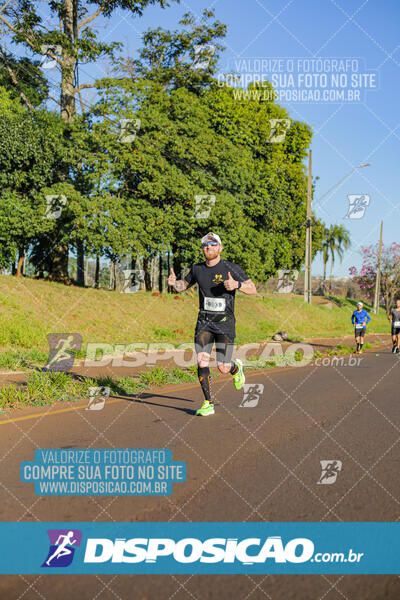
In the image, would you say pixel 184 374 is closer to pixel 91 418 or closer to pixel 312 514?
pixel 91 418

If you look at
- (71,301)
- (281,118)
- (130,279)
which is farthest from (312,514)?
(281,118)

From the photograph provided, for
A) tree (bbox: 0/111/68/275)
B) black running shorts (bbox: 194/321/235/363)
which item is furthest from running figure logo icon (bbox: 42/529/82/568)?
tree (bbox: 0/111/68/275)

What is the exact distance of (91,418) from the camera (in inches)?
280

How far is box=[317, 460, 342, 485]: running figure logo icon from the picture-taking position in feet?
15.4

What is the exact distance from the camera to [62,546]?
3.40 meters

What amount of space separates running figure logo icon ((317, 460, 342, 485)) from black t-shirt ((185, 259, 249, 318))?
2676 millimetres

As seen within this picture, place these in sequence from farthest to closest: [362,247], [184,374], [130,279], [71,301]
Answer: [362,247], [130,279], [71,301], [184,374]

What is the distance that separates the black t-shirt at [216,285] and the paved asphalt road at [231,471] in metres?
1.43

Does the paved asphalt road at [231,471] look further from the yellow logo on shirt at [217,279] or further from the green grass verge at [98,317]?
the green grass verge at [98,317]

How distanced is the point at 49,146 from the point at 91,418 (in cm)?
1866

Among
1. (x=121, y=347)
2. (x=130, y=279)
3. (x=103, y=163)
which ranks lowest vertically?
(x=121, y=347)

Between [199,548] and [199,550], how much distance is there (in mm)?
15

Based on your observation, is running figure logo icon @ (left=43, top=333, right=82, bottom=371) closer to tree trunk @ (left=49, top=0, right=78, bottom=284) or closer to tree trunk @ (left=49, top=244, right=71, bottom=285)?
tree trunk @ (left=49, top=244, right=71, bottom=285)

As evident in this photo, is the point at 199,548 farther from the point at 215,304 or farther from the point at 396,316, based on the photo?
the point at 396,316
